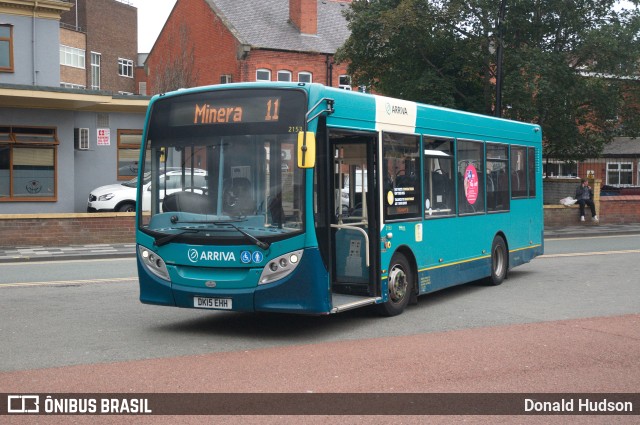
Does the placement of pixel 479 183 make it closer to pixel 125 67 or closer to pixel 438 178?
pixel 438 178

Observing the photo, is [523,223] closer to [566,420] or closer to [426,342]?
[426,342]

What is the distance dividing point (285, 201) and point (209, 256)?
3.53 ft

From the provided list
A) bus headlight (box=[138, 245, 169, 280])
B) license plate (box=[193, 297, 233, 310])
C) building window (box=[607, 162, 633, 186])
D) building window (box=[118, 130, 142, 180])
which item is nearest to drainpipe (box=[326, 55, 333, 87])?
building window (box=[607, 162, 633, 186])

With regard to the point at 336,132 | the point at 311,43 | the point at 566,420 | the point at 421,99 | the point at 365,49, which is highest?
the point at 311,43

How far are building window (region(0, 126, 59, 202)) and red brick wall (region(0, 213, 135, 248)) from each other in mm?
5973

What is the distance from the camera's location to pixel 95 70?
2650 inches

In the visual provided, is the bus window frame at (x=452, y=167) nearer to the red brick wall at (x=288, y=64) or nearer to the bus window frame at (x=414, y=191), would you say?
the bus window frame at (x=414, y=191)

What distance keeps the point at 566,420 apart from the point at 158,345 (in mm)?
4541

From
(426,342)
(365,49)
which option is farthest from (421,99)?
(426,342)

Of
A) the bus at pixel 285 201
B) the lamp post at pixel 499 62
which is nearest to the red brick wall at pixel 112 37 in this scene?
the lamp post at pixel 499 62

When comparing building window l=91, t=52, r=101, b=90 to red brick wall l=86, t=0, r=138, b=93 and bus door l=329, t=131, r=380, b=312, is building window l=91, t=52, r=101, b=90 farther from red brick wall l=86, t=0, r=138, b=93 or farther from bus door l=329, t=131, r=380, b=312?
bus door l=329, t=131, r=380, b=312

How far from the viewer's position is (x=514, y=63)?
98.1 ft

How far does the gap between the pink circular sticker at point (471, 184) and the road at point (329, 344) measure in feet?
5.08

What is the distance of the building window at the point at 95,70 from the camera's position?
2633 inches
